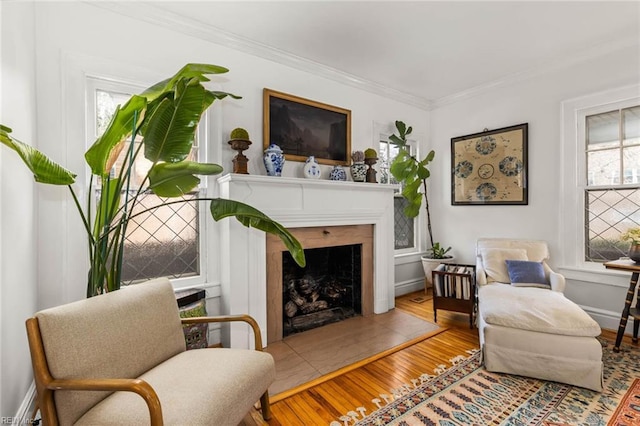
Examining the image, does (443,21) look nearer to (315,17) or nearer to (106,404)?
(315,17)

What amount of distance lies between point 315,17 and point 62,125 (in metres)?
2.09

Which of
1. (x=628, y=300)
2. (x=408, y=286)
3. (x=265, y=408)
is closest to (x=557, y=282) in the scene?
(x=628, y=300)

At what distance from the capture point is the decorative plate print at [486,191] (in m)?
3.62

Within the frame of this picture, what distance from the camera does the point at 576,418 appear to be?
1.62 meters

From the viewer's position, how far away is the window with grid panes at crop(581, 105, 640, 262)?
8.92 ft

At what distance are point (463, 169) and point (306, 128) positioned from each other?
2327 mm

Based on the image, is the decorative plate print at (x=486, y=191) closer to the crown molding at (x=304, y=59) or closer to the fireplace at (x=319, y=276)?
the crown molding at (x=304, y=59)

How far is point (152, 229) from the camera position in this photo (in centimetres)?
238

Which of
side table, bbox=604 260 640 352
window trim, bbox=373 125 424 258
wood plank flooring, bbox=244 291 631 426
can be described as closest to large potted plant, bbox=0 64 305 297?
wood plank flooring, bbox=244 291 631 426

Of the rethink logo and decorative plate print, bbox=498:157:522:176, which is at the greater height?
decorative plate print, bbox=498:157:522:176

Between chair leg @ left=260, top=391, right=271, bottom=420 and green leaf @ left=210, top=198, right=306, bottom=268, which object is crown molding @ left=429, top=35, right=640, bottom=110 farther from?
chair leg @ left=260, top=391, right=271, bottom=420

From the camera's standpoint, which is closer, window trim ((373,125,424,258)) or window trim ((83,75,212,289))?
window trim ((83,75,212,289))

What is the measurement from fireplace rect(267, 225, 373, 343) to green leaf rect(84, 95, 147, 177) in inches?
54.7

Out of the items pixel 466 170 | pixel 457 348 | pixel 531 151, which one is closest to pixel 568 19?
pixel 531 151
